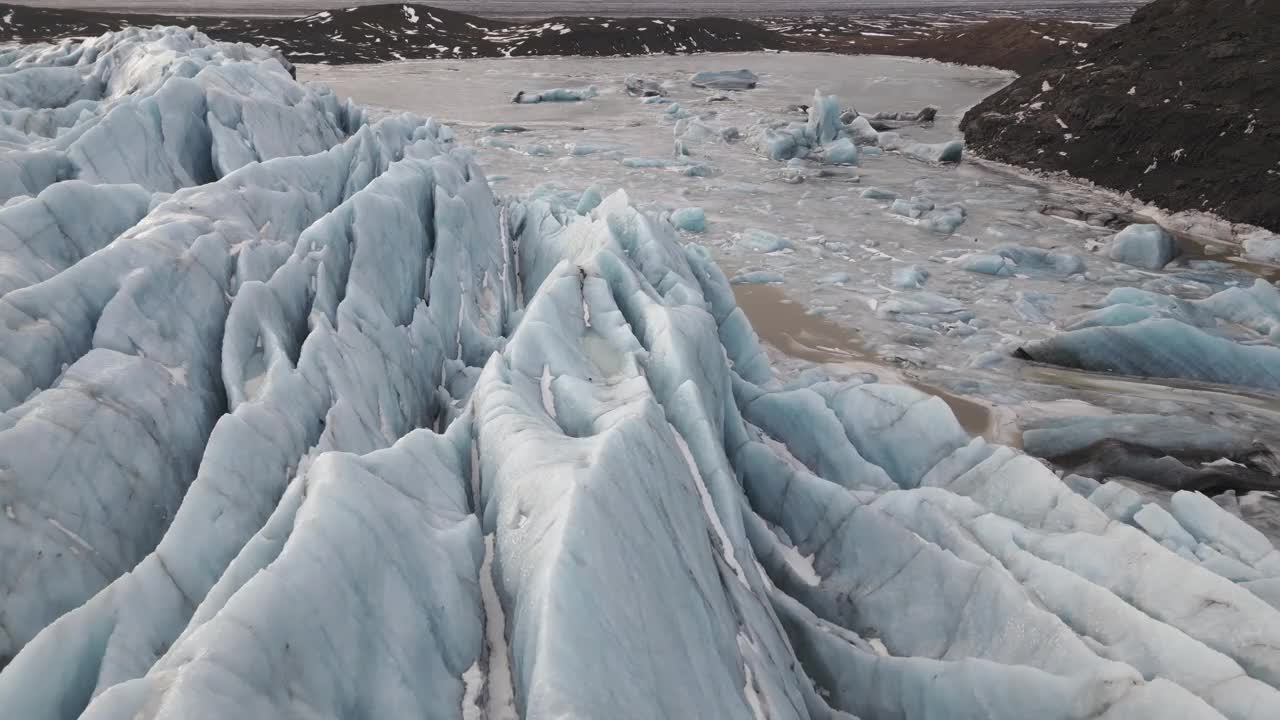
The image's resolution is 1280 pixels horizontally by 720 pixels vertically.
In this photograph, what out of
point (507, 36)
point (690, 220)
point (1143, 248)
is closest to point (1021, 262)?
point (1143, 248)

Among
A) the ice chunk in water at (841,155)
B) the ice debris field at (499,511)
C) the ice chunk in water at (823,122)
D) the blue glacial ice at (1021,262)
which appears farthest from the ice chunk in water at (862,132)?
the ice debris field at (499,511)

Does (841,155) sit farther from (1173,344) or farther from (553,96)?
(553,96)

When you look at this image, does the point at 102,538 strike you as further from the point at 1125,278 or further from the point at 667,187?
the point at 667,187

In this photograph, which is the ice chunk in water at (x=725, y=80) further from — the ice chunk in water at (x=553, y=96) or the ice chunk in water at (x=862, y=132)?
the ice chunk in water at (x=862, y=132)

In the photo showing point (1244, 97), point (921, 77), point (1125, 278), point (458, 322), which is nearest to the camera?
point (458, 322)

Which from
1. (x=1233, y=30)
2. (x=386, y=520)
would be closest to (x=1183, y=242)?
(x=1233, y=30)

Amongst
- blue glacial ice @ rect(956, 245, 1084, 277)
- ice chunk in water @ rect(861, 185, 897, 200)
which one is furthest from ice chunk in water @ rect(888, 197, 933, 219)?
blue glacial ice @ rect(956, 245, 1084, 277)
